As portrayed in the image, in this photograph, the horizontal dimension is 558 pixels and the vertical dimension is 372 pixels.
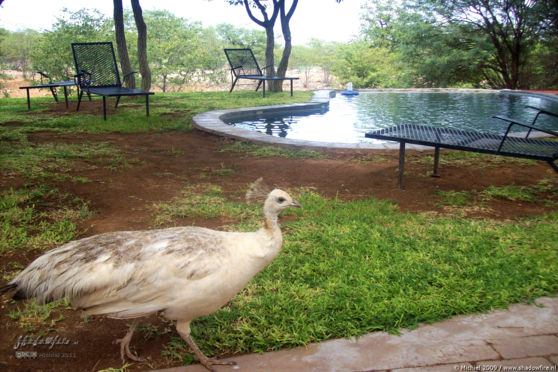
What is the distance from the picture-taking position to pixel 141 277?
1904 millimetres

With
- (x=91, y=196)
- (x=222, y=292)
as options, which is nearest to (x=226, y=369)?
(x=222, y=292)

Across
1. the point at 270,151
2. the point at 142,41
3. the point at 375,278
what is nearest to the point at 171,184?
the point at 270,151

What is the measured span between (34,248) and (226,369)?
75.6 inches

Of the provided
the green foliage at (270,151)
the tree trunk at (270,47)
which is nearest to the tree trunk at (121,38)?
the tree trunk at (270,47)

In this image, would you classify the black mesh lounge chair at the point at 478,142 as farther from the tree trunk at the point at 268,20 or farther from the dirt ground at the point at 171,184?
the tree trunk at the point at 268,20

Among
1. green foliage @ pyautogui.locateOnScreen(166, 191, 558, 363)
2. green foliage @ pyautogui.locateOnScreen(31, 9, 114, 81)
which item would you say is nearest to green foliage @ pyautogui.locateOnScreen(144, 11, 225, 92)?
green foliage @ pyautogui.locateOnScreen(31, 9, 114, 81)

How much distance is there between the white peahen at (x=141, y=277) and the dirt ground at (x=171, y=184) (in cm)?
37

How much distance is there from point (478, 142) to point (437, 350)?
3.06 meters

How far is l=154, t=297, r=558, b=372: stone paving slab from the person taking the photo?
197 cm

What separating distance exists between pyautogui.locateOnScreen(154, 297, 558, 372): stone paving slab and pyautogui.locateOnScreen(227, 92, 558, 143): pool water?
5472mm

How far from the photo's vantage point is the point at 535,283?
261 centimetres

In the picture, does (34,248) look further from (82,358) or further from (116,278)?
(116,278)

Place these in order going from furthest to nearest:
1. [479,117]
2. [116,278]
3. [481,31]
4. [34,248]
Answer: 1. [481,31]
2. [479,117]
3. [34,248]
4. [116,278]

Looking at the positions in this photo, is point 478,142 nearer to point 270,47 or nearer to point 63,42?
point 270,47
